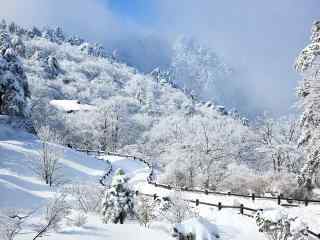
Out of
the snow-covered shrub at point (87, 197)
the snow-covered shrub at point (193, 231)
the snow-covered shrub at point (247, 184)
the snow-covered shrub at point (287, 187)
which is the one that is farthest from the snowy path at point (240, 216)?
the snow-covered shrub at point (247, 184)

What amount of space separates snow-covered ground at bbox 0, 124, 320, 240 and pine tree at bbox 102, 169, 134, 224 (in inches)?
26.7

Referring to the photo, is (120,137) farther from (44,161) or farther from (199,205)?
(199,205)

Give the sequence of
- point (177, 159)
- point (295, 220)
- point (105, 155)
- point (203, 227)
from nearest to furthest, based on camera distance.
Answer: point (203, 227) → point (295, 220) → point (177, 159) → point (105, 155)

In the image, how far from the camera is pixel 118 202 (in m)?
25.2

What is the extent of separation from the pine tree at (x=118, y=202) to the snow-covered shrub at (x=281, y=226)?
7.76 meters

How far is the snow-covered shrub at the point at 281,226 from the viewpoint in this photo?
1992cm

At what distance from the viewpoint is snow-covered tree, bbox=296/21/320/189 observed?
75.4ft

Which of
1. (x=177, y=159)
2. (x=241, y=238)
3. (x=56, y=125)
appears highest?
(x=56, y=125)

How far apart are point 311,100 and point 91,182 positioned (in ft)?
74.4

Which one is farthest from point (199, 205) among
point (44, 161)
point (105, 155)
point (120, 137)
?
point (120, 137)

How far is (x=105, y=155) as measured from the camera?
6706 centimetres

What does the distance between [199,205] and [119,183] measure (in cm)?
779

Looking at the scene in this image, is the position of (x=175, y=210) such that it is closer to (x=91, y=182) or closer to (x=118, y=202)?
(x=118, y=202)

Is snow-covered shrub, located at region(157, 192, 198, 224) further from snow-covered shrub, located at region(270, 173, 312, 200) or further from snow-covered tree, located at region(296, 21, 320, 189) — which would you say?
snow-covered shrub, located at region(270, 173, 312, 200)
